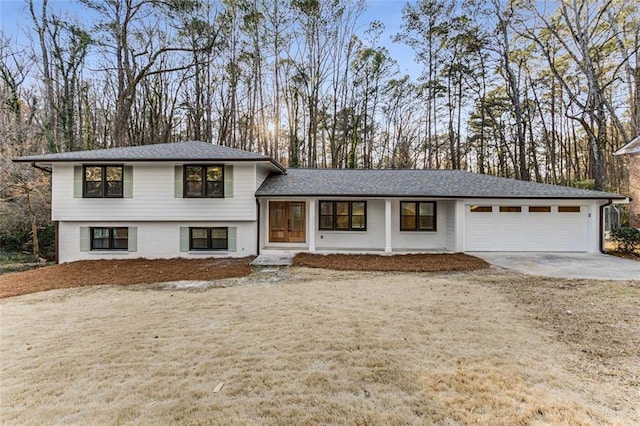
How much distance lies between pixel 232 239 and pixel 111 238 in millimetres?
4587

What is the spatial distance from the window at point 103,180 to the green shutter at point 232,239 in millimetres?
4199

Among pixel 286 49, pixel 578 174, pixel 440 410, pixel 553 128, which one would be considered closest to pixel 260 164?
pixel 440 410

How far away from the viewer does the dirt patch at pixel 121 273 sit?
318 inches

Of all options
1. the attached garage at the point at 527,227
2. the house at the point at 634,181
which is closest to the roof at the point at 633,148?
the house at the point at 634,181

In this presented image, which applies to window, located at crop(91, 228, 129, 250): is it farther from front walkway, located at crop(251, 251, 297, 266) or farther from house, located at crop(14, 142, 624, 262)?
front walkway, located at crop(251, 251, 297, 266)

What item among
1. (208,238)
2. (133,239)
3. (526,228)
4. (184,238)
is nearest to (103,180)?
(133,239)

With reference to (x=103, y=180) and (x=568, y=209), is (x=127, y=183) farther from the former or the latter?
(x=568, y=209)

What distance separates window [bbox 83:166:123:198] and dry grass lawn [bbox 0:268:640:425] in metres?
5.74

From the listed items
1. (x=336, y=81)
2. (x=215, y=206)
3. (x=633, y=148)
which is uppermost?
(x=336, y=81)

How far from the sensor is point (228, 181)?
11.4m

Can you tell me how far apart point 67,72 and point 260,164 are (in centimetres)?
1623

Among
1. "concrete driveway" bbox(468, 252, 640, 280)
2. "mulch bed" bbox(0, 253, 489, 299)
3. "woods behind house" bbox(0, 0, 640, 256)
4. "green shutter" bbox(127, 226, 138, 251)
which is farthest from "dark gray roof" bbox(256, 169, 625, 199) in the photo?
"woods behind house" bbox(0, 0, 640, 256)

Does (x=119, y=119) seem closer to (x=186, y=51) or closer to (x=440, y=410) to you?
(x=186, y=51)

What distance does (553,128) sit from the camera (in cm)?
2375
